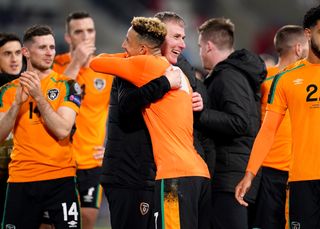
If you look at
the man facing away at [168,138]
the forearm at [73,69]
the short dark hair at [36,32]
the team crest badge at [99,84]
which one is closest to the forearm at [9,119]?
the short dark hair at [36,32]

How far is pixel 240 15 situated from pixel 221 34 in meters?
12.3

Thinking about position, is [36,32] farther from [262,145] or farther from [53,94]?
[262,145]

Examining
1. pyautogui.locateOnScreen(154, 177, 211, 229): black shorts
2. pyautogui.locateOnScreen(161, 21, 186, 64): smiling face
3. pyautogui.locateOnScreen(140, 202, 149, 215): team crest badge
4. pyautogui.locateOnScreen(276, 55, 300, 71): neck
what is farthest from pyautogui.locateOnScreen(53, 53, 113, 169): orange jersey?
pyautogui.locateOnScreen(154, 177, 211, 229): black shorts

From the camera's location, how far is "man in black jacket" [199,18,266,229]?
259 inches

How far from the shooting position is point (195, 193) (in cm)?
560

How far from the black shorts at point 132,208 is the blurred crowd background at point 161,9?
34.6ft

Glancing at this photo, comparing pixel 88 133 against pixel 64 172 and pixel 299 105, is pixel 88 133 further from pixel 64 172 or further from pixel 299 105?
pixel 299 105

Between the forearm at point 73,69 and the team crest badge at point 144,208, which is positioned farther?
the forearm at point 73,69

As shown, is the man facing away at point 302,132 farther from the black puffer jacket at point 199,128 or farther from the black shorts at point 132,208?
A: the black shorts at point 132,208

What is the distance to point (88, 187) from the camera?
8.38 meters

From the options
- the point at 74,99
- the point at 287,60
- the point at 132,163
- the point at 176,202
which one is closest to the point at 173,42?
the point at 132,163

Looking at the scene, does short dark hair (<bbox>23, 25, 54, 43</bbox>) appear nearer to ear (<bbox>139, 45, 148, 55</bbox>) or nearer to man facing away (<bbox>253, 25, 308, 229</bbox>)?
ear (<bbox>139, 45, 148, 55</bbox>)

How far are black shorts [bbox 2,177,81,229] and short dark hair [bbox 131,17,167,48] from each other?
5.50 feet

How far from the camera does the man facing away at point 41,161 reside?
22.1 ft
